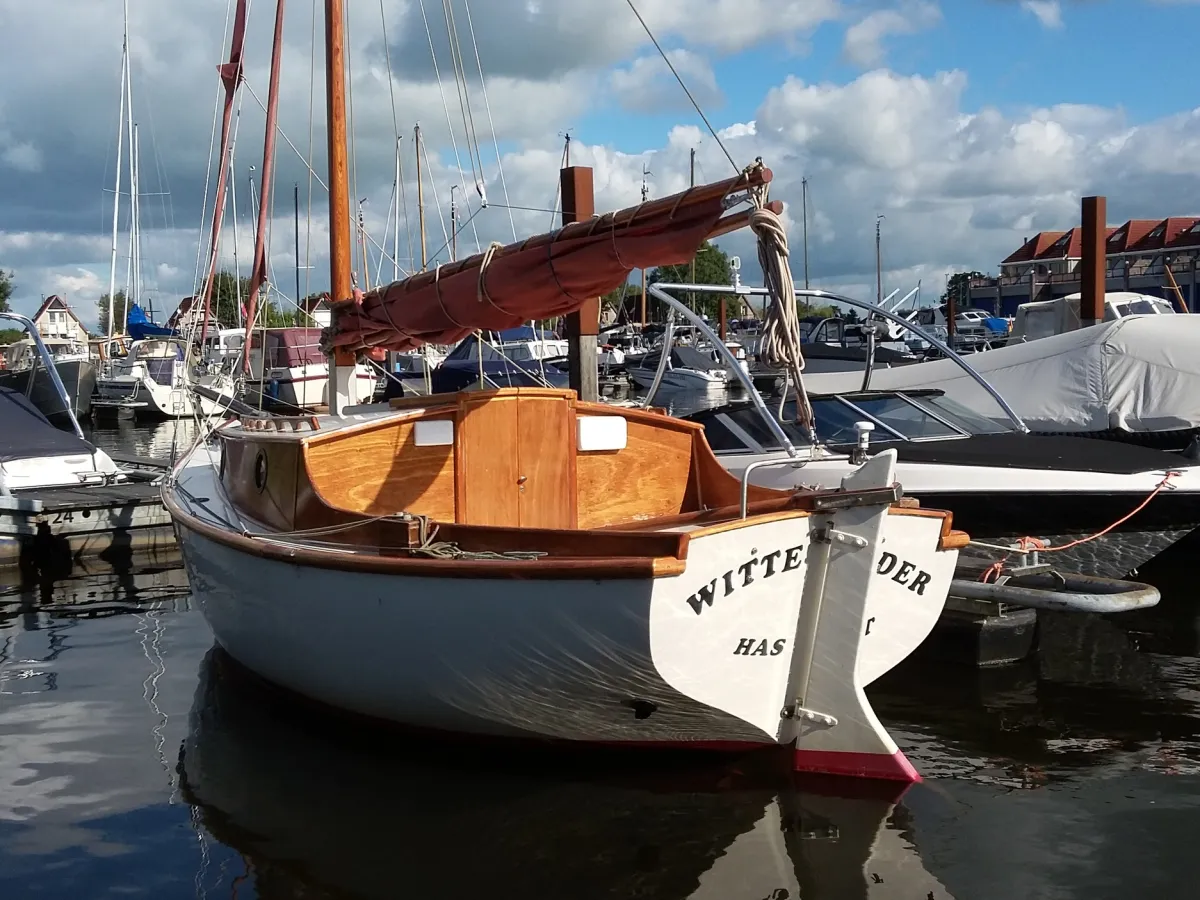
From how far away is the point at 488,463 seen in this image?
7.11 meters

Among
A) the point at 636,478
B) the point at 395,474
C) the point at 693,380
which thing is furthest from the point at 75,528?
the point at 693,380

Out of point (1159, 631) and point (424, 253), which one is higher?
point (424, 253)

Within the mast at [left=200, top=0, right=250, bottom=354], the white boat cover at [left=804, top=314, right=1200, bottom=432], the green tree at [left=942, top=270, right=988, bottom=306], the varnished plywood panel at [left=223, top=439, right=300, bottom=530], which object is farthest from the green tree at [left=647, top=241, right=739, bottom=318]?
the varnished plywood panel at [left=223, top=439, right=300, bottom=530]

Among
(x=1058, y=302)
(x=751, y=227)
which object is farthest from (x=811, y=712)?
(x=1058, y=302)

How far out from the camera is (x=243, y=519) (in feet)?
26.0

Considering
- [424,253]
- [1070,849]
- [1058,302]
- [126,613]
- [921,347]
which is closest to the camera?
[1070,849]

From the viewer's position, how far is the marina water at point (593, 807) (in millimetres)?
5211

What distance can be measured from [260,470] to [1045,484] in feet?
19.5

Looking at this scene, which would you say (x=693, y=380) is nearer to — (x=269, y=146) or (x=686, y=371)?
(x=686, y=371)

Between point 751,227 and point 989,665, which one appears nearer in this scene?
point 751,227

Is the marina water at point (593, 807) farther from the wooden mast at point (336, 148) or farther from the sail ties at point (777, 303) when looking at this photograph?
the wooden mast at point (336, 148)

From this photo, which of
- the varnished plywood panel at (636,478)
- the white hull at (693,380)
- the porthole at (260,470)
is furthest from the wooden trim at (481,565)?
the white hull at (693,380)

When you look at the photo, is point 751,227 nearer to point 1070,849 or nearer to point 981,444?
point 1070,849

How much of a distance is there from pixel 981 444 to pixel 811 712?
478 cm
